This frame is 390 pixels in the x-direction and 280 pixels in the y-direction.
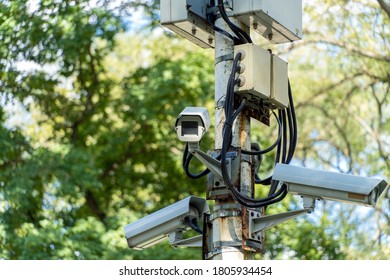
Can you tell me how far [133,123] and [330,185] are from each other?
10.5 m

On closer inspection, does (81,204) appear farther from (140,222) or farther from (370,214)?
(140,222)

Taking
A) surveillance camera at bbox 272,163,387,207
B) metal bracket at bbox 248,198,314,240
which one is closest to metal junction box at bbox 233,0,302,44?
surveillance camera at bbox 272,163,387,207

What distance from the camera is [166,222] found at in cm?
621

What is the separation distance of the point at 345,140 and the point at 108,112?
3677mm

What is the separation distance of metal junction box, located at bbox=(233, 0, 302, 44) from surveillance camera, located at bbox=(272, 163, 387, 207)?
3.52ft

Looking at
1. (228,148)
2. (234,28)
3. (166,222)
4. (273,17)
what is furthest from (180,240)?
(273,17)

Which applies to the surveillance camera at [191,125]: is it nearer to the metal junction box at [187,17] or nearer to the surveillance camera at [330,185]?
the surveillance camera at [330,185]

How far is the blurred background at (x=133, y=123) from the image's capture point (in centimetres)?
1386

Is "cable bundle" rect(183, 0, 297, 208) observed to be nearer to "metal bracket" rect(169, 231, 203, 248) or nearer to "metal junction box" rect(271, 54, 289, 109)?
"metal junction box" rect(271, 54, 289, 109)

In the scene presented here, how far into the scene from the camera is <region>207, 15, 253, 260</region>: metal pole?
5.94 metres

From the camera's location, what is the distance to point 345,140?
15.7 m

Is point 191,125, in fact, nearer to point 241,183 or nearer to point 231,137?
point 231,137

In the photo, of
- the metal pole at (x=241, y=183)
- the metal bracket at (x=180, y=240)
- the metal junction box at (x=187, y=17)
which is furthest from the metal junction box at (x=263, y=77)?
the metal bracket at (x=180, y=240)

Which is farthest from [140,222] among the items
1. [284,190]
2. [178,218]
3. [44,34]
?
[44,34]
